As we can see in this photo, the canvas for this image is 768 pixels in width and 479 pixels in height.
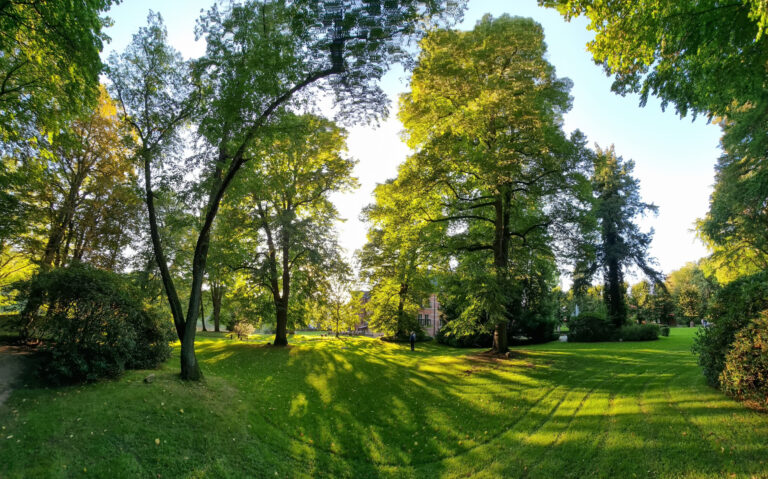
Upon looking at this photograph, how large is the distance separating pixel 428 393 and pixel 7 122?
16.7 m

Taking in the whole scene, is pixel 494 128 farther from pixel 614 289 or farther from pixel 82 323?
pixel 614 289

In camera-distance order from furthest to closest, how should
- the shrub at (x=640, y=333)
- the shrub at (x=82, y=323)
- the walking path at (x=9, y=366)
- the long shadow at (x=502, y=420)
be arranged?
the shrub at (x=640, y=333)
the shrub at (x=82, y=323)
the walking path at (x=9, y=366)
the long shadow at (x=502, y=420)

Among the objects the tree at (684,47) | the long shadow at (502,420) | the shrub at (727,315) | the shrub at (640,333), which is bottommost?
the long shadow at (502,420)

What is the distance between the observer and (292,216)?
18141 mm

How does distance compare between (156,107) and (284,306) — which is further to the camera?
(284,306)

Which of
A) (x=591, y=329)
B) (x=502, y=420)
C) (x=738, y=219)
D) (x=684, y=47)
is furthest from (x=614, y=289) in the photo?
(x=684, y=47)

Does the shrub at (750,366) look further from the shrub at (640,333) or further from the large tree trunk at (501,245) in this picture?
the shrub at (640,333)

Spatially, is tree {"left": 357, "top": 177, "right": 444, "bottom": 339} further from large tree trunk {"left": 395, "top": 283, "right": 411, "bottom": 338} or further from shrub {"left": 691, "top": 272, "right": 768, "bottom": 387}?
shrub {"left": 691, "top": 272, "right": 768, "bottom": 387}

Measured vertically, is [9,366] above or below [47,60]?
below

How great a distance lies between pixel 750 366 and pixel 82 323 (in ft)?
50.2

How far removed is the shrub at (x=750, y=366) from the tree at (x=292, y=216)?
1618cm

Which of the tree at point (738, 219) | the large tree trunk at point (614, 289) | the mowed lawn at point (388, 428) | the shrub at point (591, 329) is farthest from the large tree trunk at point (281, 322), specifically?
the large tree trunk at point (614, 289)

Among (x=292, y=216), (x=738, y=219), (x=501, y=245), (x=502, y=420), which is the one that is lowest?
(x=502, y=420)

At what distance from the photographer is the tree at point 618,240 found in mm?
27438
